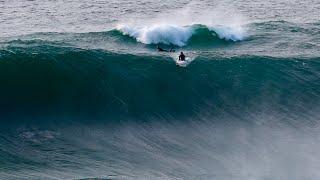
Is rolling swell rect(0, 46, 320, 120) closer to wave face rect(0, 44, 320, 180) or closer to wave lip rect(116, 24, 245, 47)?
wave face rect(0, 44, 320, 180)

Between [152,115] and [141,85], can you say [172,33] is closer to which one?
[141,85]

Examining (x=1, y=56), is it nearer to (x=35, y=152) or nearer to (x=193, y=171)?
(x=35, y=152)

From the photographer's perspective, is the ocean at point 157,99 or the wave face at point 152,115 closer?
the wave face at point 152,115

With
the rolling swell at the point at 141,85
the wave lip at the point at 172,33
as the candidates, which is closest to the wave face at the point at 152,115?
the rolling swell at the point at 141,85

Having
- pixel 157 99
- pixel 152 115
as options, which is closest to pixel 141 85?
pixel 157 99

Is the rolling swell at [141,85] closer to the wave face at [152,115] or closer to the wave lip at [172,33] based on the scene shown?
the wave face at [152,115]

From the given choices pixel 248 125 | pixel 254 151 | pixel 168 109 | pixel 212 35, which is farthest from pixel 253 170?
pixel 212 35

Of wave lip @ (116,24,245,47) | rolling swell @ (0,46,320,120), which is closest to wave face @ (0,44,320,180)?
rolling swell @ (0,46,320,120)

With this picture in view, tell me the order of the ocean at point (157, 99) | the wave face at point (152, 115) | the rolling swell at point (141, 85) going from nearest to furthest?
1. the wave face at point (152, 115)
2. the ocean at point (157, 99)
3. the rolling swell at point (141, 85)
